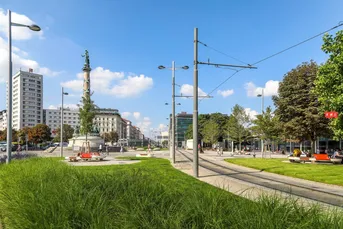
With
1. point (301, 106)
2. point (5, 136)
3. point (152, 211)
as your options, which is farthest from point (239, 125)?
point (5, 136)

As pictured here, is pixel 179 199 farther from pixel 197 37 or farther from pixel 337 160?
pixel 337 160

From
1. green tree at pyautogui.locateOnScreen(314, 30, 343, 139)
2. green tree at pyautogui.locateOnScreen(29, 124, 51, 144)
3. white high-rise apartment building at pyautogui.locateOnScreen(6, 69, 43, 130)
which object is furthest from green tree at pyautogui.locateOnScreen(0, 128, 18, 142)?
green tree at pyautogui.locateOnScreen(314, 30, 343, 139)

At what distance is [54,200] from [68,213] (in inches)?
23.4

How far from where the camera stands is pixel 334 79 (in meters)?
15.2

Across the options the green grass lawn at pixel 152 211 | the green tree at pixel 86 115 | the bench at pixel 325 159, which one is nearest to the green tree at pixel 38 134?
the green tree at pixel 86 115

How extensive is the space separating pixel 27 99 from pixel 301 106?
156420 mm

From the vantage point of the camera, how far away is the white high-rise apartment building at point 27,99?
155m

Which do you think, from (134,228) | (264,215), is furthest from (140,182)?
(264,215)

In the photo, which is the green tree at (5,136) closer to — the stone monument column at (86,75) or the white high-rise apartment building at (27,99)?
the white high-rise apartment building at (27,99)

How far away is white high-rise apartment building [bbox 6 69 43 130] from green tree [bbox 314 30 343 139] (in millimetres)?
162765

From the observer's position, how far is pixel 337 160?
83.0 feet

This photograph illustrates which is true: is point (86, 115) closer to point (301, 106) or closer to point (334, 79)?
point (301, 106)

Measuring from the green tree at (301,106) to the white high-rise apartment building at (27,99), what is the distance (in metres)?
153

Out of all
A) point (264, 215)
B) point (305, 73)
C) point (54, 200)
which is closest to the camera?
point (264, 215)
